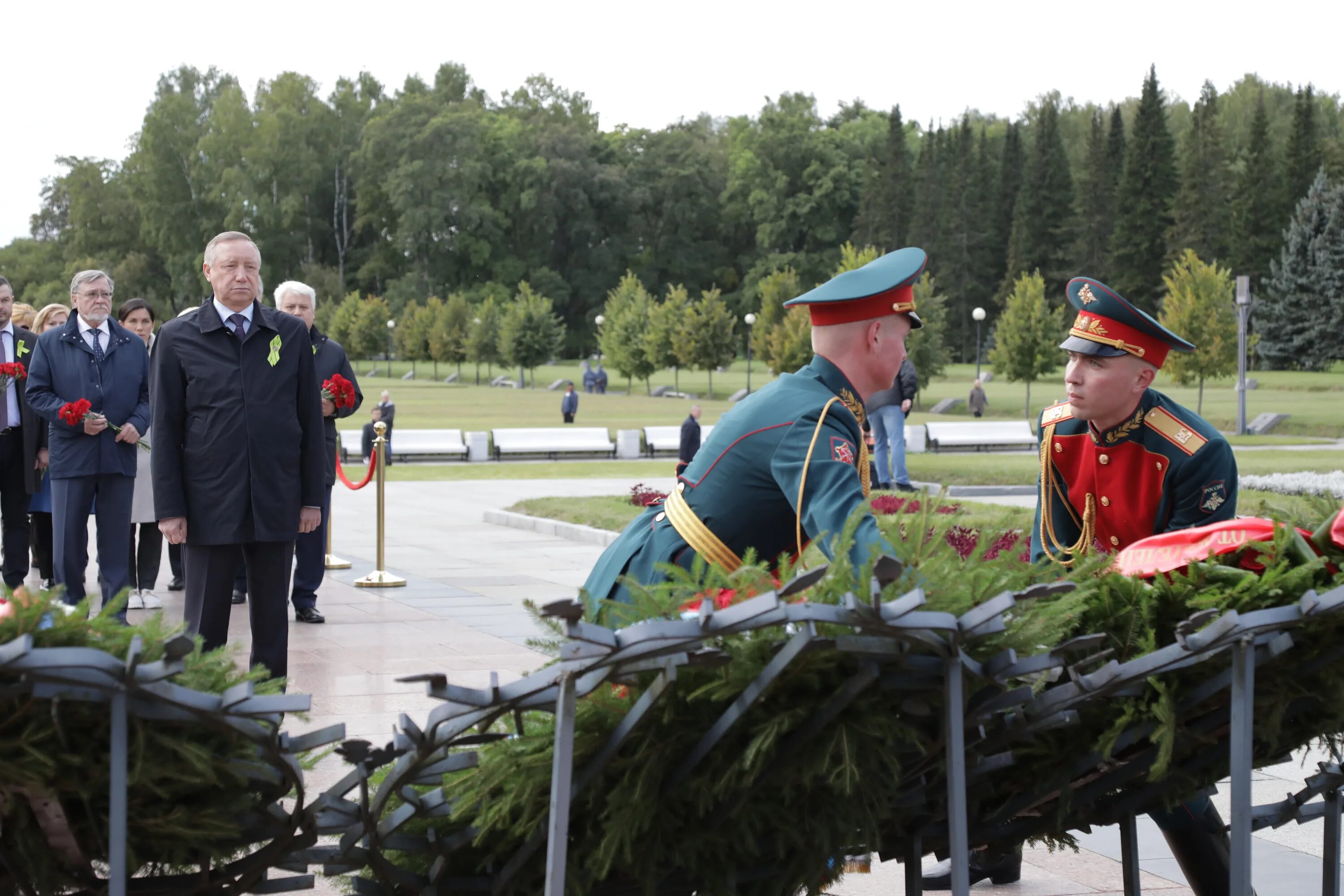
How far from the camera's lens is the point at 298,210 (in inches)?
3590

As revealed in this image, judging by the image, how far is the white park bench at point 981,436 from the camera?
30.9 m

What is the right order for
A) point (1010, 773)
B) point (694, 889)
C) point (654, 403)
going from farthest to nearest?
point (654, 403)
point (1010, 773)
point (694, 889)

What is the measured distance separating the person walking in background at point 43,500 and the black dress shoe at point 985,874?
720 centimetres

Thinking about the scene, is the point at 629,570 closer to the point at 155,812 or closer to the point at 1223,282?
the point at 155,812

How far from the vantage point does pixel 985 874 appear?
414 cm

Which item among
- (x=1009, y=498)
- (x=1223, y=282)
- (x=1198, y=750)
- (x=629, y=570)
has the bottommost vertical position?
(x=1009, y=498)

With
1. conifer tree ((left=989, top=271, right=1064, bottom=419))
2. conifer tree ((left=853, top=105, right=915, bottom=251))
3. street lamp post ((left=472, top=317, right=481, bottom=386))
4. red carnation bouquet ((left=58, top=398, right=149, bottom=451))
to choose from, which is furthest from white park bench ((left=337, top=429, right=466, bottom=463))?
conifer tree ((left=853, top=105, right=915, bottom=251))

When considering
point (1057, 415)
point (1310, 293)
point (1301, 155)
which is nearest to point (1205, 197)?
point (1301, 155)

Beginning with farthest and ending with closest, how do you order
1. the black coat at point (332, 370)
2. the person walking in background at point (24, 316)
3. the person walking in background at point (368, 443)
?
the person walking in background at point (368, 443) < the person walking in background at point (24, 316) < the black coat at point (332, 370)

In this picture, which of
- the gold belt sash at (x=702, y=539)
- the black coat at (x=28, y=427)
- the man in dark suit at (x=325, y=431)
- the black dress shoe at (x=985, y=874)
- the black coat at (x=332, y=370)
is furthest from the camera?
the black coat at (x=28, y=427)

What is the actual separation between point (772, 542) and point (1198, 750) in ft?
3.10

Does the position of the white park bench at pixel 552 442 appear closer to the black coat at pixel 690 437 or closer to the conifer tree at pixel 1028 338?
the black coat at pixel 690 437

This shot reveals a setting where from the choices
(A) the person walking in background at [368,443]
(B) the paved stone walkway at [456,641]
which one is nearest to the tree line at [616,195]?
(A) the person walking in background at [368,443]

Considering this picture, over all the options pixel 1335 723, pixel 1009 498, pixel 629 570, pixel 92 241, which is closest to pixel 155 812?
pixel 629 570
